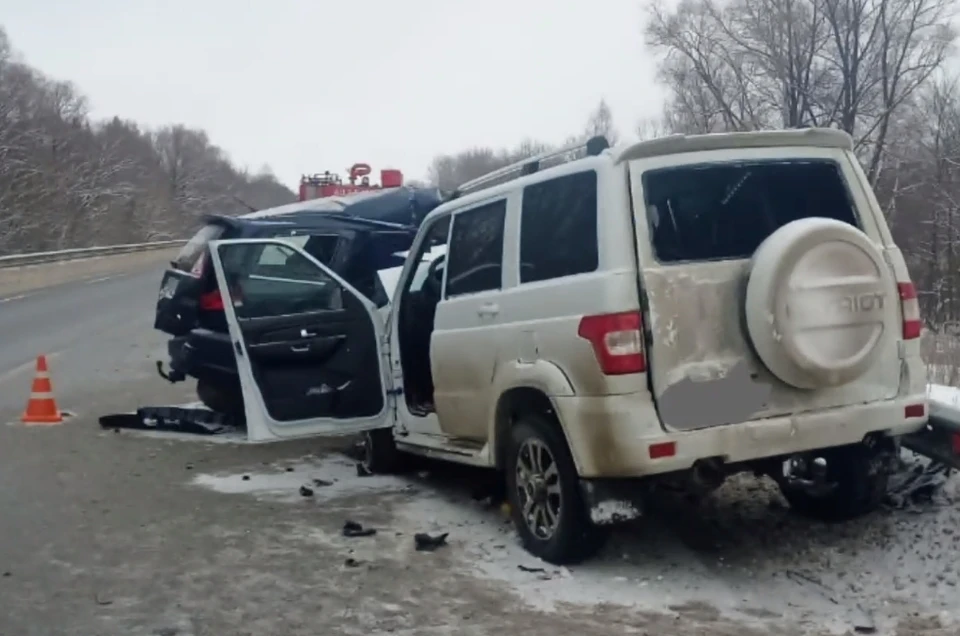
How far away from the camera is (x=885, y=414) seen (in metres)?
5.36

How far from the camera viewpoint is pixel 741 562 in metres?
5.61

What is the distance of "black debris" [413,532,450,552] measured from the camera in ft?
20.0

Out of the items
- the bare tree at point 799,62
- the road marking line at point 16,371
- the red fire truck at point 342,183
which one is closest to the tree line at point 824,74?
the bare tree at point 799,62

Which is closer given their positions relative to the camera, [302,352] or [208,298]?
[302,352]

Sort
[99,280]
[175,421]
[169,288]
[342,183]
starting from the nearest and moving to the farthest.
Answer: [169,288] → [175,421] → [342,183] → [99,280]

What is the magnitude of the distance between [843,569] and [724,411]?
1.06 m

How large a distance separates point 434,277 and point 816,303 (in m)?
3.16

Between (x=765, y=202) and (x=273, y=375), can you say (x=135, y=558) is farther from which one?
(x=765, y=202)

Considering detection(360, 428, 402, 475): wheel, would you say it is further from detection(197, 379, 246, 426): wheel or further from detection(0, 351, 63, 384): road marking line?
detection(0, 351, 63, 384): road marking line

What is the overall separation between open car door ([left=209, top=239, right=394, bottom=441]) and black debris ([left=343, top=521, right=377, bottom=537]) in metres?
1.27

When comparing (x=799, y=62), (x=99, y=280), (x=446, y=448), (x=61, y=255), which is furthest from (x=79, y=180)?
(x=446, y=448)

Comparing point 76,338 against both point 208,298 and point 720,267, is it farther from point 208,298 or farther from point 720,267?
point 720,267

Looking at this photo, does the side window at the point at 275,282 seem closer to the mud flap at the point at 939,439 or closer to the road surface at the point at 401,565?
the road surface at the point at 401,565

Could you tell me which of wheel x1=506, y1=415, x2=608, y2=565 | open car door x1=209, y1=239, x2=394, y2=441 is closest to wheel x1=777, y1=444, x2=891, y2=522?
wheel x1=506, y1=415, x2=608, y2=565
